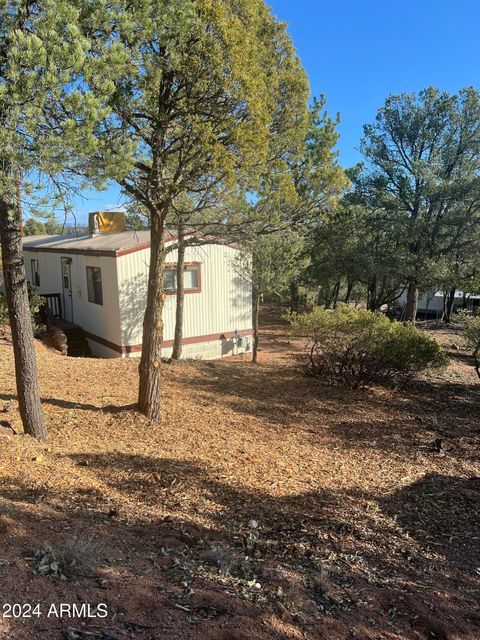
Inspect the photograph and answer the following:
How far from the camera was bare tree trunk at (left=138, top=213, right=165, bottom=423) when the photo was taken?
6.61 m

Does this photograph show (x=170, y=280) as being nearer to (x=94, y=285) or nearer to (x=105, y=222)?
(x=94, y=285)

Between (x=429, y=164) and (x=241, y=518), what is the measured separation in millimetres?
16352

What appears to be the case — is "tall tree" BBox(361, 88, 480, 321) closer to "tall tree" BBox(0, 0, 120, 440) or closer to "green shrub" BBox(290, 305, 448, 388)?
"green shrub" BBox(290, 305, 448, 388)

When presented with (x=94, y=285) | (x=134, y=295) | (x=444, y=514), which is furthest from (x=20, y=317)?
(x=94, y=285)

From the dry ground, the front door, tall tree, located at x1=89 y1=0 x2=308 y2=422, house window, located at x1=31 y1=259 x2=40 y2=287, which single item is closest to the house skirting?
the front door

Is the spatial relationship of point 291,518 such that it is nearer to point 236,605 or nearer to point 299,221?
point 236,605

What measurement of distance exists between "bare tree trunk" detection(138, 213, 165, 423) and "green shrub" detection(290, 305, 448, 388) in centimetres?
398

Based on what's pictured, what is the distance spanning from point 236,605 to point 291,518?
1690 millimetres

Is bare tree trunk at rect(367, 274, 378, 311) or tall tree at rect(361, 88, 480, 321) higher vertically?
tall tree at rect(361, 88, 480, 321)

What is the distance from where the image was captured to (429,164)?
16953mm

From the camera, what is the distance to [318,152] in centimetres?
693

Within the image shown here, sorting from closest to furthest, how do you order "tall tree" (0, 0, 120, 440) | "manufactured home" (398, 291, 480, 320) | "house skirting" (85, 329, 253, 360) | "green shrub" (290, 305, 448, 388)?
"tall tree" (0, 0, 120, 440)
"green shrub" (290, 305, 448, 388)
"house skirting" (85, 329, 253, 360)
"manufactured home" (398, 291, 480, 320)

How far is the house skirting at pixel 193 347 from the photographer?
13.4 m

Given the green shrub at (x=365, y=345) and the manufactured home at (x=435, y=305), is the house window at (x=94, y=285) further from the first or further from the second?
the manufactured home at (x=435, y=305)
